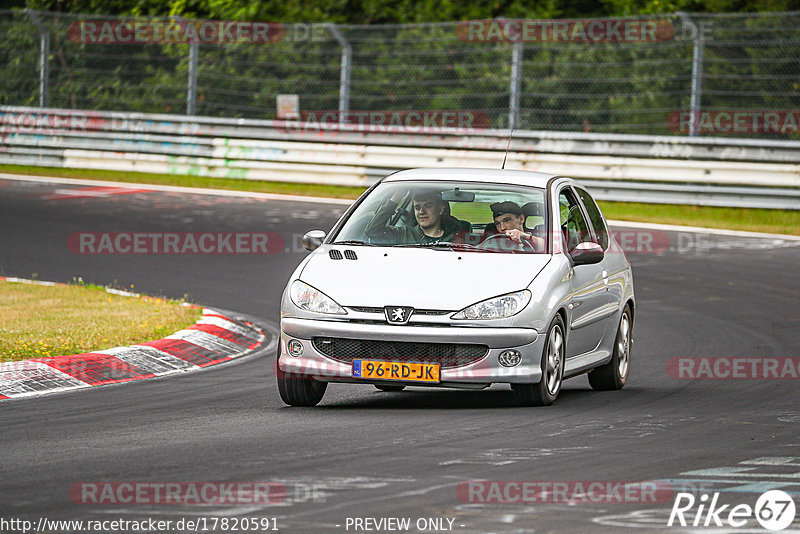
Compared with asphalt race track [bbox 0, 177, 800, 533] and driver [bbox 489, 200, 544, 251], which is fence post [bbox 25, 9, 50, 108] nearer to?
asphalt race track [bbox 0, 177, 800, 533]

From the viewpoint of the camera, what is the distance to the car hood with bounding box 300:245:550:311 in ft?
28.5

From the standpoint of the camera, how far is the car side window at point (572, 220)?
1013 cm

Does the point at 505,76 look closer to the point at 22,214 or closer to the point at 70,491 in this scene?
the point at 22,214

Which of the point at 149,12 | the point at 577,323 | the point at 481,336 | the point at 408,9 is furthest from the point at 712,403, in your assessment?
the point at 149,12

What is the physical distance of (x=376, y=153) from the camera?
24234 mm

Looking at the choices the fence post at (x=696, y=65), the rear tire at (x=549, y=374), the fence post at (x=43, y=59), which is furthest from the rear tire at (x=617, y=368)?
the fence post at (x=43, y=59)

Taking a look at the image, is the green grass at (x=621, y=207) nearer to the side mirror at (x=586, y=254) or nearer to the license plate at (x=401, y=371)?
the side mirror at (x=586, y=254)

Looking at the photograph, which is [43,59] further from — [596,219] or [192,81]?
[596,219]

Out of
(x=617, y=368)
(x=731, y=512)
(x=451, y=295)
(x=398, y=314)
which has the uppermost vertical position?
(x=451, y=295)

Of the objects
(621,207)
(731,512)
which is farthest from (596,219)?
(621,207)

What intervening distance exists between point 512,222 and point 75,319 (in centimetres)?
414

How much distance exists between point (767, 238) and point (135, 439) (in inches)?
528

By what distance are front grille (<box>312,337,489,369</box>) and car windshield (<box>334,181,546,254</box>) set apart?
924mm

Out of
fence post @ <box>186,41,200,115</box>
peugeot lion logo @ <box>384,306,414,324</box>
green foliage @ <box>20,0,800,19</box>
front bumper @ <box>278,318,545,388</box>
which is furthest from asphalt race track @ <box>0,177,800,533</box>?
green foliage @ <box>20,0,800,19</box>
